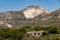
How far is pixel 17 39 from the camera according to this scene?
7262 centimetres

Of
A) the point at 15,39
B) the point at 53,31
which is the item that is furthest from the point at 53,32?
the point at 15,39

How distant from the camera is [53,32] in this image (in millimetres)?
112188

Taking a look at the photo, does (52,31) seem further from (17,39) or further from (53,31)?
(17,39)

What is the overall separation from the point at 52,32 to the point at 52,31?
0.42 m

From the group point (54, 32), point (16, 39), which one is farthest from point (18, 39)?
point (54, 32)

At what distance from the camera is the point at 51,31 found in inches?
4449

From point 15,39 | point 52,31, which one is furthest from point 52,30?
point 15,39

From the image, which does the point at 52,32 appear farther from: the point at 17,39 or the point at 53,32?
the point at 17,39

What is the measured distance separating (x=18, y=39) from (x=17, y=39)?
1.73m

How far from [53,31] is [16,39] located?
42015 millimetres

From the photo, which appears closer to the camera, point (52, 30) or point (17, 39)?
point (17, 39)

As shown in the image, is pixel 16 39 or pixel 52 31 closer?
pixel 16 39

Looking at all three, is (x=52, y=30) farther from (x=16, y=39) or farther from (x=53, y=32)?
(x=16, y=39)

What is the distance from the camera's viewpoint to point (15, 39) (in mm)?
73062
